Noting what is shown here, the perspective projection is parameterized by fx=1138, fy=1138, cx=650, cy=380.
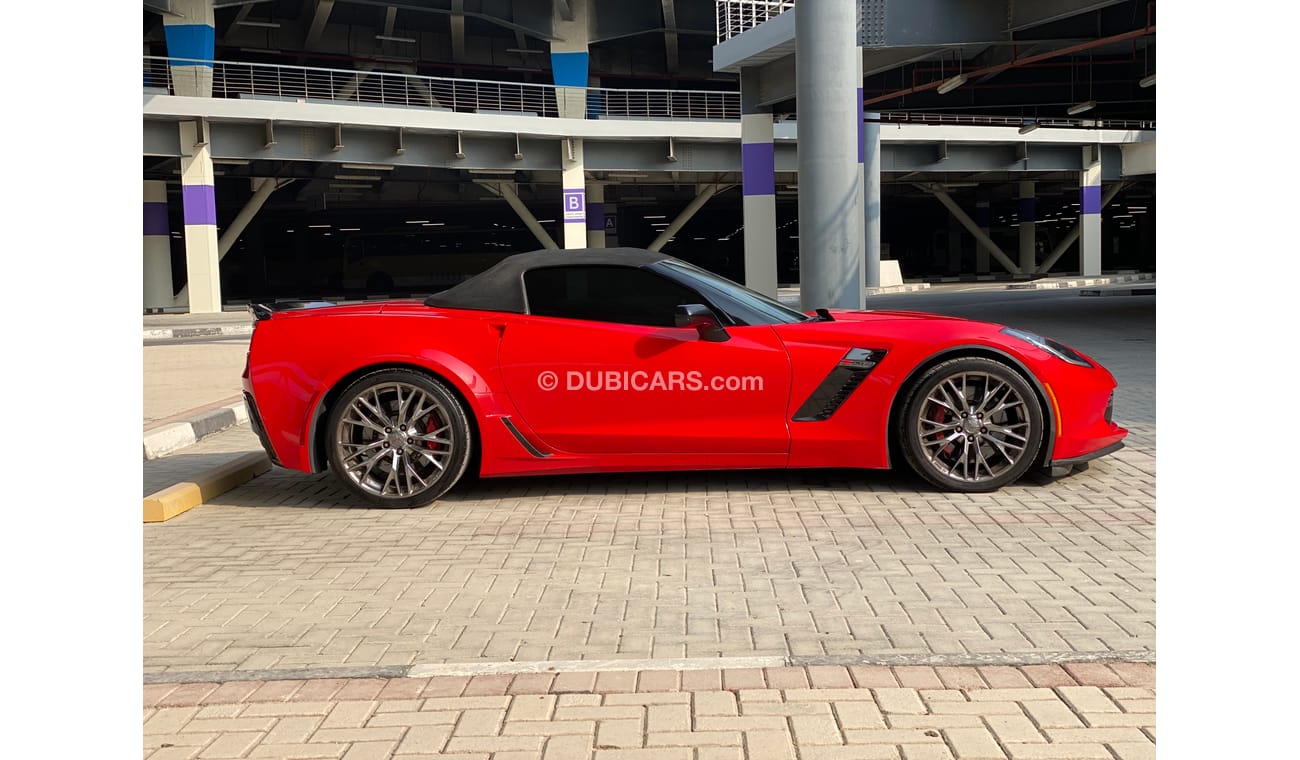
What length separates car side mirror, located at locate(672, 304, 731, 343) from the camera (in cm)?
587

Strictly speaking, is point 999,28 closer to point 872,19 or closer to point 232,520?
point 872,19

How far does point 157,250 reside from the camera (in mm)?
35062

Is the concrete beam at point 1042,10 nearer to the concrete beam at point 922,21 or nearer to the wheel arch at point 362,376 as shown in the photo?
the concrete beam at point 922,21

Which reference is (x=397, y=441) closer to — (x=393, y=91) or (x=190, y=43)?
(x=190, y=43)

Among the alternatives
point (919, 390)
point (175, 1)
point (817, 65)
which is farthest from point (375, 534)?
point (175, 1)

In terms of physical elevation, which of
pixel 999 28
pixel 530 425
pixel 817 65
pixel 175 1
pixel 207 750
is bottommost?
pixel 207 750

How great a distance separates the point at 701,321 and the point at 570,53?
32534 mm

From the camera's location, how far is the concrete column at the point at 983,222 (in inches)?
2159

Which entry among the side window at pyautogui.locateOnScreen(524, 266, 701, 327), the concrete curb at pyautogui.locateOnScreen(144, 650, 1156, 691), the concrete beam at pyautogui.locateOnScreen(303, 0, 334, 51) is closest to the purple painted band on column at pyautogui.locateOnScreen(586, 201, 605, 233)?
the concrete beam at pyautogui.locateOnScreen(303, 0, 334, 51)

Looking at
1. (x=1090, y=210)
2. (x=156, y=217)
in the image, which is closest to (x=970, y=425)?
(x=156, y=217)

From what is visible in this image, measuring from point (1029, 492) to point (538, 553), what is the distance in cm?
265

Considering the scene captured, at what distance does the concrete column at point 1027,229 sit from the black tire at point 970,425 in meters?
49.2

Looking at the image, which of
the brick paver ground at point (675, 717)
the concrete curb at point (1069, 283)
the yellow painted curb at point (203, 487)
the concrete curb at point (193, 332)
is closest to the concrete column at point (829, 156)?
the yellow painted curb at point (203, 487)

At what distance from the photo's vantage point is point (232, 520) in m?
5.96
